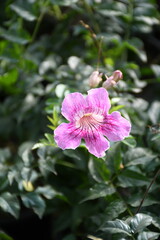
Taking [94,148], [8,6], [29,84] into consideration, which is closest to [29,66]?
[29,84]

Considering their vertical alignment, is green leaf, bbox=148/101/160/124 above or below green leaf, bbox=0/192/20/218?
below

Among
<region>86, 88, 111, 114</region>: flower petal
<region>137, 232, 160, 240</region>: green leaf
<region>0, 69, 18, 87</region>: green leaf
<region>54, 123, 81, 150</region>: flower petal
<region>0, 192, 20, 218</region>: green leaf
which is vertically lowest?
<region>137, 232, 160, 240</region>: green leaf

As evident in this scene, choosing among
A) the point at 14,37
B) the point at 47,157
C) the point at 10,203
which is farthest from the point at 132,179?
the point at 14,37

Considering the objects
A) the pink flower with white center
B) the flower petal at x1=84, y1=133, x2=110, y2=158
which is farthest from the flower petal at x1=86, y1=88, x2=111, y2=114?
the flower petal at x1=84, y1=133, x2=110, y2=158

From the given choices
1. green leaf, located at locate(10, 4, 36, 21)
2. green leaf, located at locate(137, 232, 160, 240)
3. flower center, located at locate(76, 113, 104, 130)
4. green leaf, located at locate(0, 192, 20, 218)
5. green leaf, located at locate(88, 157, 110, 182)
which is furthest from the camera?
green leaf, located at locate(10, 4, 36, 21)

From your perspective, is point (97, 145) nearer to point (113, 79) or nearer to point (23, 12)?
point (113, 79)

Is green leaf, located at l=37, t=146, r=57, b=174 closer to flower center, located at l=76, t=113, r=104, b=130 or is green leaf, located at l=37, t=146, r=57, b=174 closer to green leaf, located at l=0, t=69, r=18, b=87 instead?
flower center, located at l=76, t=113, r=104, b=130

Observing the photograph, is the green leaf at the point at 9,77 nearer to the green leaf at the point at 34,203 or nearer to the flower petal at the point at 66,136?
the green leaf at the point at 34,203
